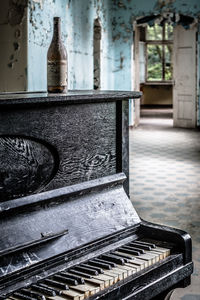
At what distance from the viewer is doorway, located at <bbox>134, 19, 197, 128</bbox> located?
38.6 ft

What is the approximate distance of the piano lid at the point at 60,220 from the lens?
5.24 feet

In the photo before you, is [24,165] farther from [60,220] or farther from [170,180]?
[170,180]

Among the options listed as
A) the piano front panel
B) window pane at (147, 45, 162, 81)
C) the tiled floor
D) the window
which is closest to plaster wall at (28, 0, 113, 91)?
the tiled floor

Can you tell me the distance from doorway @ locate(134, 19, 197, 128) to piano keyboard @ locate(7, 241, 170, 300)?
33.6 feet

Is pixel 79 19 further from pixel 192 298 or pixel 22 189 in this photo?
pixel 22 189

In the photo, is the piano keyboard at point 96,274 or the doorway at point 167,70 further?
the doorway at point 167,70

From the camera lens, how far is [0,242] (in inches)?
61.8

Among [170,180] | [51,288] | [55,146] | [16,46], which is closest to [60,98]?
[55,146]

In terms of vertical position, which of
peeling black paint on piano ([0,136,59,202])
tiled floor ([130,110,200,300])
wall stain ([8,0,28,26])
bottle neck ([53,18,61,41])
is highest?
wall stain ([8,0,28,26])

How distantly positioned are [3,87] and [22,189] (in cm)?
449

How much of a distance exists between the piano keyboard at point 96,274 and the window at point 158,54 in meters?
16.9

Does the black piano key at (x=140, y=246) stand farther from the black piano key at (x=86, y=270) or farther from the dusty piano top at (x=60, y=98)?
the dusty piano top at (x=60, y=98)

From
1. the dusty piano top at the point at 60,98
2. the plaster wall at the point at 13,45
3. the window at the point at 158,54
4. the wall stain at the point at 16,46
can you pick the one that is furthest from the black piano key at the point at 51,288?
the window at the point at 158,54

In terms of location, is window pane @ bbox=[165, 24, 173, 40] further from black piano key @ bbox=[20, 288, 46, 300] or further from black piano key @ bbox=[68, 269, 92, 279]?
black piano key @ bbox=[20, 288, 46, 300]
